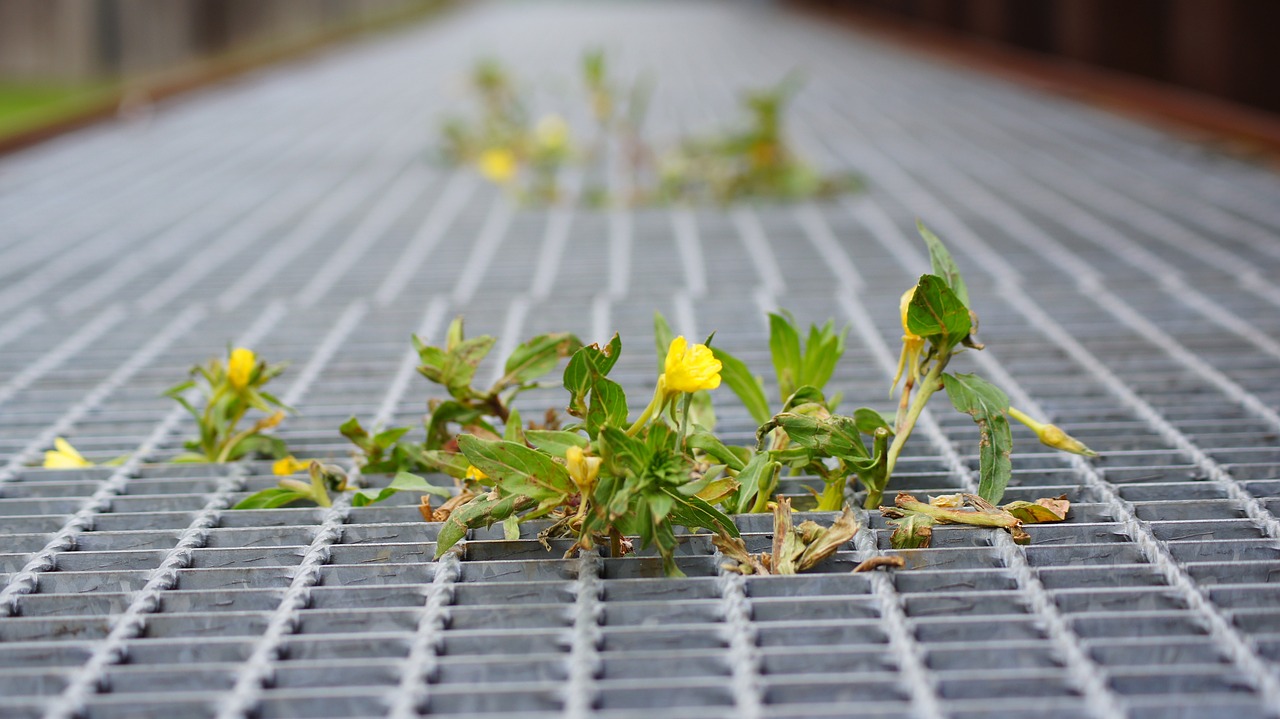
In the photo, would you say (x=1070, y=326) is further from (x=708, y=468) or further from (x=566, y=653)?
(x=566, y=653)

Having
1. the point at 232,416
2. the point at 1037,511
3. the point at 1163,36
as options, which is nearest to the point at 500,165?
the point at 232,416

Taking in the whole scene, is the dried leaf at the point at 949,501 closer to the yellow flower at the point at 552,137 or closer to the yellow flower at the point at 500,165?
the yellow flower at the point at 500,165

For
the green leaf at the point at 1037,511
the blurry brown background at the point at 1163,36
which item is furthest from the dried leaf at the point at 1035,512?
the blurry brown background at the point at 1163,36

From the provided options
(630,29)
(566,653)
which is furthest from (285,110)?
(630,29)

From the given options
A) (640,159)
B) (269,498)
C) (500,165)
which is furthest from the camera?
(640,159)

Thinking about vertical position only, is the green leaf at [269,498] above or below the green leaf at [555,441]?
above

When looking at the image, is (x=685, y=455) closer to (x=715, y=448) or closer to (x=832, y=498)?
(x=715, y=448)
